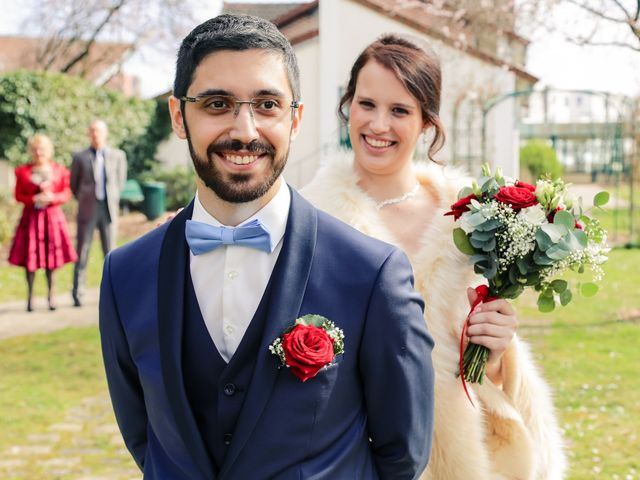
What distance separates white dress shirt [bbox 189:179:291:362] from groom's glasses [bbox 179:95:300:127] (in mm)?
229

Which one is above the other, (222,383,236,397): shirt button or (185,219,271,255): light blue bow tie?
(185,219,271,255): light blue bow tie

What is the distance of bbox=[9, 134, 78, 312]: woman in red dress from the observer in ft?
36.6

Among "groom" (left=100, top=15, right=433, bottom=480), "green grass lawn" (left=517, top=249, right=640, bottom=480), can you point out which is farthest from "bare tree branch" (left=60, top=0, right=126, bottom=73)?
"groom" (left=100, top=15, right=433, bottom=480)

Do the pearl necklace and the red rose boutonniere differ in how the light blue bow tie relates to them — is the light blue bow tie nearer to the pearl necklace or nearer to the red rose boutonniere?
the red rose boutonniere

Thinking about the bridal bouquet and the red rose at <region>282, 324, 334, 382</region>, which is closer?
the red rose at <region>282, 324, 334, 382</region>

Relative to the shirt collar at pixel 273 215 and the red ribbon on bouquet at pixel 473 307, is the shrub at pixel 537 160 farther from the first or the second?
the shirt collar at pixel 273 215

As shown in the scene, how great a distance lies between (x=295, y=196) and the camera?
224cm

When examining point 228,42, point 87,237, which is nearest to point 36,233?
point 87,237

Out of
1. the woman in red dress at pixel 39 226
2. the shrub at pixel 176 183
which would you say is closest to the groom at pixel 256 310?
the woman in red dress at pixel 39 226

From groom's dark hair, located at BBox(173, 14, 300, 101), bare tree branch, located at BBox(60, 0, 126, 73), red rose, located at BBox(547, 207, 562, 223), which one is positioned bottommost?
red rose, located at BBox(547, 207, 562, 223)

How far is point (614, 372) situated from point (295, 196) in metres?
6.29

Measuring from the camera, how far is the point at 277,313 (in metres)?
2.06

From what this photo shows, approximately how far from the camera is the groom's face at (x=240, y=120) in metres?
2.00

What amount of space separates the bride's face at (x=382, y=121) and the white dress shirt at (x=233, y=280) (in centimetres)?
132
